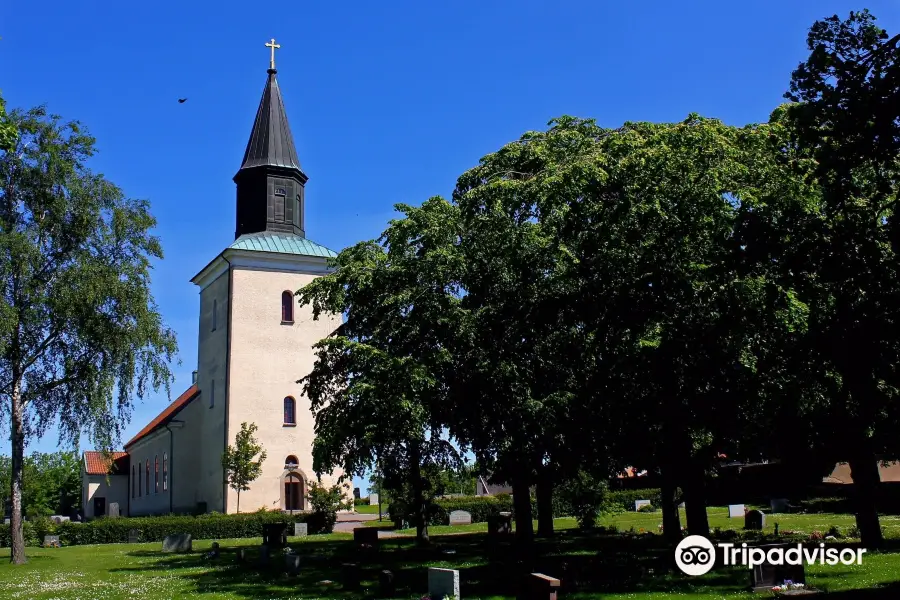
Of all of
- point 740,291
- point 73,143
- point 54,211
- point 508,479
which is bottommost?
point 508,479

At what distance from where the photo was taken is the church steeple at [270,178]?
154 ft

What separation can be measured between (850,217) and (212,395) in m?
40.2

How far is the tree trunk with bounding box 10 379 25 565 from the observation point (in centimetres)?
2814

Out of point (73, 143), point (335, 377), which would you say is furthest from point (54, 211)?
point (335, 377)

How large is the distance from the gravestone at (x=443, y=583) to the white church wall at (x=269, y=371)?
3159cm

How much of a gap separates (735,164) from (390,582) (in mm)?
10271

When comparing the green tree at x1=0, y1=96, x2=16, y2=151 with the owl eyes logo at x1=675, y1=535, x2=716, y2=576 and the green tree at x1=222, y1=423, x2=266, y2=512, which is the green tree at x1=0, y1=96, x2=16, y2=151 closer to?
the owl eyes logo at x1=675, y1=535, x2=716, y2=576

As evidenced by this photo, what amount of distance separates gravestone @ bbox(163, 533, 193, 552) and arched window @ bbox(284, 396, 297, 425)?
1513 cm

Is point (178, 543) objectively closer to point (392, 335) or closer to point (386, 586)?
point (392, 335)

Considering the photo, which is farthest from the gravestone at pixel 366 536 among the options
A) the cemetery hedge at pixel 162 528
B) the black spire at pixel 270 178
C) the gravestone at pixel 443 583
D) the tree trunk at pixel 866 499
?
the black spire at pixel 270 178

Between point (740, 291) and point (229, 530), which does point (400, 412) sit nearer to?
→ point (740, 291)

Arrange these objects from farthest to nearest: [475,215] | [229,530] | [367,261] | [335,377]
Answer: [229,530], [335,377], [367,261], [475,215]

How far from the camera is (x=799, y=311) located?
Answer: 14.8 m

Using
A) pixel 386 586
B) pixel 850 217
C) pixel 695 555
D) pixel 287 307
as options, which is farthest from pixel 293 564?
pixel 287 307
